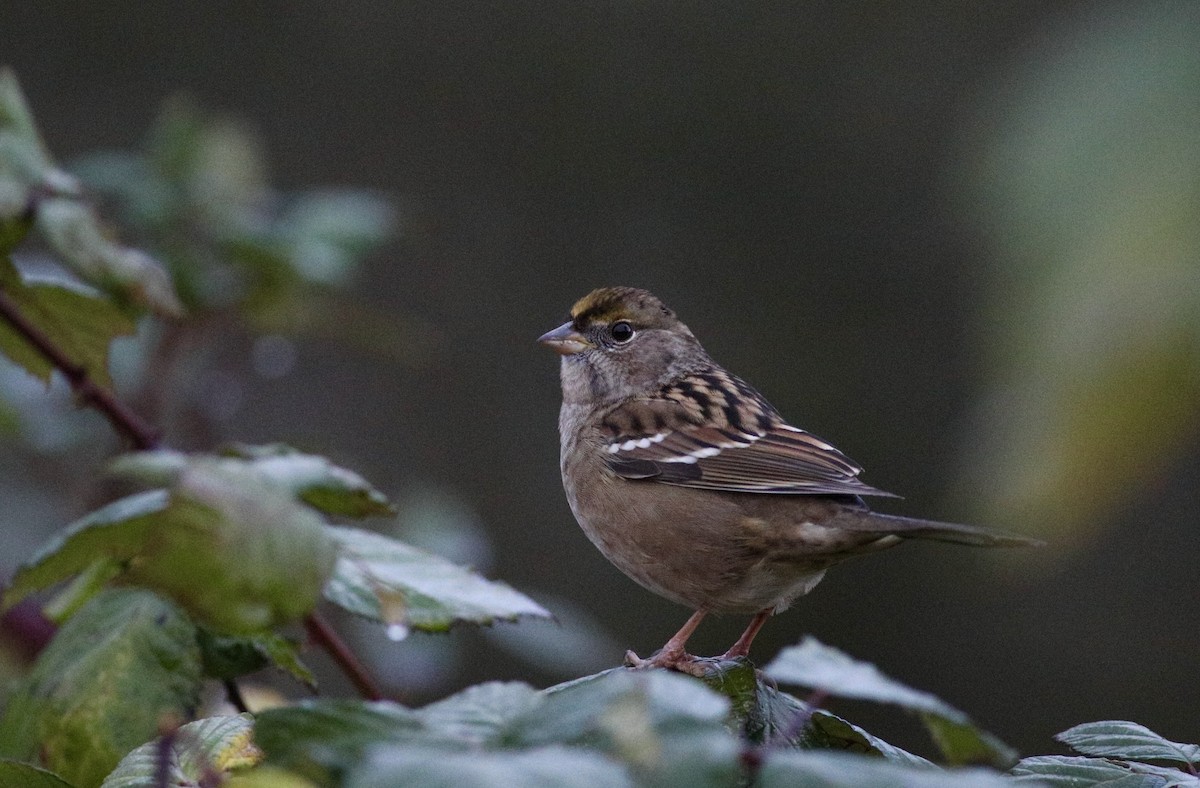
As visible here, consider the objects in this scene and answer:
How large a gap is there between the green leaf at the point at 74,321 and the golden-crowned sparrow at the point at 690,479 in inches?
39.0

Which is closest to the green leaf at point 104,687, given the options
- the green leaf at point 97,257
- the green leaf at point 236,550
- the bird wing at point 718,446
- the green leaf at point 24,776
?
the green leaf at point 24,776

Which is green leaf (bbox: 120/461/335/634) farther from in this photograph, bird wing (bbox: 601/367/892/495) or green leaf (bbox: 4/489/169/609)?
bird wing (bbox: 601/367/892/495)

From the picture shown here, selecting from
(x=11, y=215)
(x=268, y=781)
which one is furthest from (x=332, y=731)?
(x=11, y=215)

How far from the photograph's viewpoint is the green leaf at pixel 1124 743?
142 centimetres

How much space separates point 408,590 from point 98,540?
34cm

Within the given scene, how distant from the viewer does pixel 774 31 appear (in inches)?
311

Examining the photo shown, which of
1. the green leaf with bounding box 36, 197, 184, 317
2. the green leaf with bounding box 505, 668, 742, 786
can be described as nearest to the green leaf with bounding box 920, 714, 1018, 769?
the green leaf with bounding box 505, 668, 742, 786

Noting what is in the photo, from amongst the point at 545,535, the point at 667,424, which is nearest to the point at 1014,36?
the point at 545,535

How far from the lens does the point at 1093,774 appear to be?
1392 millimetres

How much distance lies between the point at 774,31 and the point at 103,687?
7134 mm

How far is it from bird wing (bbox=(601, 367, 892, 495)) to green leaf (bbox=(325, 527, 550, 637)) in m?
1.29

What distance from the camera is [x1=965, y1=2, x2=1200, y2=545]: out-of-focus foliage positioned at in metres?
1.67

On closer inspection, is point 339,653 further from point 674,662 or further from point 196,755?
point 674,662

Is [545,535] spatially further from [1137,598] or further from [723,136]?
[1137,598]
